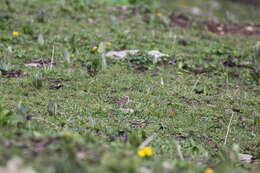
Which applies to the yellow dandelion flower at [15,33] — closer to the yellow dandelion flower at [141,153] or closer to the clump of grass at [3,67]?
the clump of grass at [3,67]

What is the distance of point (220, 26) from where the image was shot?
458 inches

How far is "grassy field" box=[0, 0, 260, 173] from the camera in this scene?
10.6 ft

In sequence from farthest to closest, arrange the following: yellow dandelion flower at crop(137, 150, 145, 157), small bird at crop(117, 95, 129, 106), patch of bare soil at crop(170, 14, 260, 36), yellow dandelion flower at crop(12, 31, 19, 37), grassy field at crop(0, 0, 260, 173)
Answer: patch of bare soil at crop(170, 14, 260, 36) < yellow dandelion flower at crop(12, 31, 19, 37) < small bird at crop(117, 95, 129, 106) < yellow dandelion flower at crop(137, 150, 145, 157) < grassy field at crop(0, 0, 260, 173)

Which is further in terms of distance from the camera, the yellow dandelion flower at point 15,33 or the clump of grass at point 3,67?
the yellow dandelion flower at point 15,33

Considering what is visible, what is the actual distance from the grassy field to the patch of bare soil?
0.74ft

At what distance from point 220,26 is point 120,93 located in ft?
19.0

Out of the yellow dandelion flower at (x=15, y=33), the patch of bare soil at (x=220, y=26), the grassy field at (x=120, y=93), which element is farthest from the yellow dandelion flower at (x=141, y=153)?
the patch of bare soil at (x=220, y=26)

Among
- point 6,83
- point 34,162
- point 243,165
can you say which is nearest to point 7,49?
point 6,83

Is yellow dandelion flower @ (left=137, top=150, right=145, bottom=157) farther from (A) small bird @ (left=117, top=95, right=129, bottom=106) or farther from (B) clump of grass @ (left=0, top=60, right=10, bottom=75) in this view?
(B) clump of grass @ (left=0, top=60, right=10, bottom=75)

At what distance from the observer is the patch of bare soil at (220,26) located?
37.0 ft

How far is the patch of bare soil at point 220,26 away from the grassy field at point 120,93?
0.74ft

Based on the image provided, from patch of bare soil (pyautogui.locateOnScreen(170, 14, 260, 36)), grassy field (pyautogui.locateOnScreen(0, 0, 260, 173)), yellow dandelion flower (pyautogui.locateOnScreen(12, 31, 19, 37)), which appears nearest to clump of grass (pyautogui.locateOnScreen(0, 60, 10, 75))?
grassy field (pyautogui.locateOnScreen(0, 0, 260, 173))

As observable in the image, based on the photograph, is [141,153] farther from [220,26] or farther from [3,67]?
[220,26]

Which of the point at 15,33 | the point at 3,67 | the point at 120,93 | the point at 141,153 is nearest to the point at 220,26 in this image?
the point at 15,33
